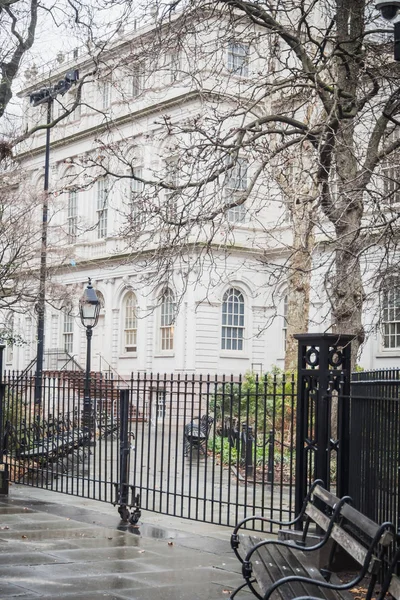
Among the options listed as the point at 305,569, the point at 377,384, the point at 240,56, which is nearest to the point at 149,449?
the point at 377,384

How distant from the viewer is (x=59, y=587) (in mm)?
8375

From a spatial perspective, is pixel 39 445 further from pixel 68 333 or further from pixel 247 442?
pixel 68 333

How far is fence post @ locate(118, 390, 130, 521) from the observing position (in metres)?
12.7

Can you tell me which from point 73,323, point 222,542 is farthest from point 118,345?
point 222,542

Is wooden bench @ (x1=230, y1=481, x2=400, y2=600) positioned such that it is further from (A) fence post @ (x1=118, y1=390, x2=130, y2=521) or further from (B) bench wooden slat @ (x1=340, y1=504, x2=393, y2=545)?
(A) fence post @ (x1=118, y1=390, x2=130, y2=521)

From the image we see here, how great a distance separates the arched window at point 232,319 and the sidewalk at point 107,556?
90.8ft

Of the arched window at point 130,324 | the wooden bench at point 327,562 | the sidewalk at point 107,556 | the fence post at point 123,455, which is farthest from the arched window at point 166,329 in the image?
the wooden bench at point 327,562

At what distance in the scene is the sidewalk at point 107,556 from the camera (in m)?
8.40

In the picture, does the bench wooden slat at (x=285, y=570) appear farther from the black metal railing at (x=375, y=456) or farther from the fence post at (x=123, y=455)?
the fence post at (x=123, y=455)

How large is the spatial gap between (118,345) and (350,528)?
3861 cm

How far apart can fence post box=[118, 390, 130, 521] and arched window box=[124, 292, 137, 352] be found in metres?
32.3

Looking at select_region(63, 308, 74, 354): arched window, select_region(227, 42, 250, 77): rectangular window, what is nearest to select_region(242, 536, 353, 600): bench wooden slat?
select_region(227, 42, 250, 77): rectangular window

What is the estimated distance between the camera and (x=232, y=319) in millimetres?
41812

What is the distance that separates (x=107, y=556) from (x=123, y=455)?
2.85m
